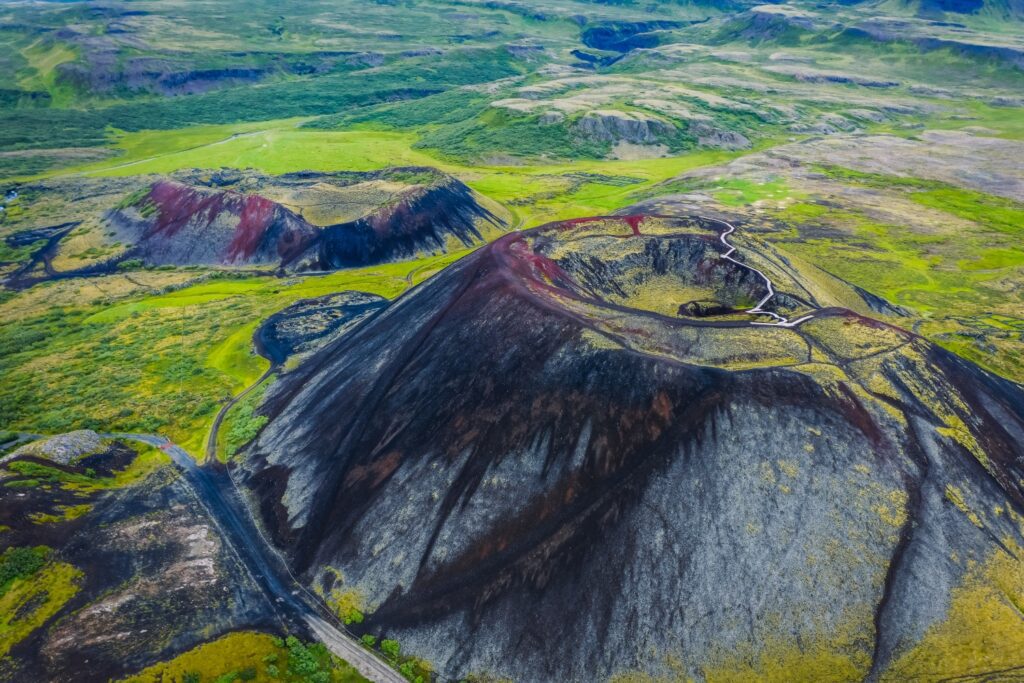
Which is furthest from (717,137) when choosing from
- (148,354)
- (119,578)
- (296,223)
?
(119,578)

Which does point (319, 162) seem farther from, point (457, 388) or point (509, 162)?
point (457, 388)

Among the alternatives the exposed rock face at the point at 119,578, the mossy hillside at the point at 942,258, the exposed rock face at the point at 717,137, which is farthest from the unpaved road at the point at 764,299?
the exposed rock face at the point at 717,137

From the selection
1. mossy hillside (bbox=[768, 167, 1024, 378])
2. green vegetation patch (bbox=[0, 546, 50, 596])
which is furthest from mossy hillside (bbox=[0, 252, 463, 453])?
mossy hillside (bbox=[768, 167, 1024, 378])

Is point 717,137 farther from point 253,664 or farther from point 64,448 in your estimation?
point 253,664

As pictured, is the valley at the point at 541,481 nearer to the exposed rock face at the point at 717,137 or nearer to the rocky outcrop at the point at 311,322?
the rocky outcrop at the point at 311,322

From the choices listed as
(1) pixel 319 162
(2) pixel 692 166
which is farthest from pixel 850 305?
(1) pixel 319 162

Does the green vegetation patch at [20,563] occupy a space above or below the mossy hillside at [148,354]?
above
